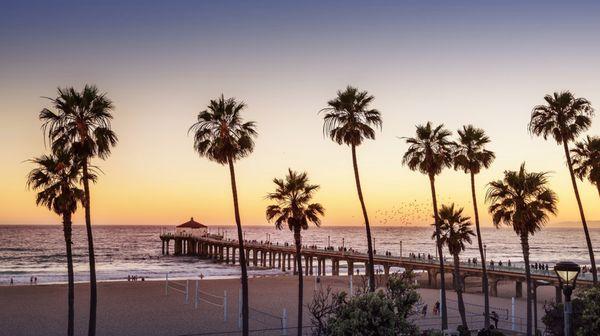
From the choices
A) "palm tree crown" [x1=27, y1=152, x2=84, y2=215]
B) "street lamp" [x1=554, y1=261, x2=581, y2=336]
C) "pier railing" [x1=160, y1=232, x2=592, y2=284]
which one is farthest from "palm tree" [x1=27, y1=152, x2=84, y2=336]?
"pier railing" [x1=160, y1=232, x2=592, y2=284]

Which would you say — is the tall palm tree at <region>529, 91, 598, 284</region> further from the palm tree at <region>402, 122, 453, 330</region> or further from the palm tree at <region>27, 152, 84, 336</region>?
the palm tree at <region>27, 152, 84, 336</region>

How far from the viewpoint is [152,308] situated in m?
44.8

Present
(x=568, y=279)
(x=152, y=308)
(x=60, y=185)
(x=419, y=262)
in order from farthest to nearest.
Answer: (x=419, y=262), (x=152, y=308), (x=60, y=185), (x=568, y=279)

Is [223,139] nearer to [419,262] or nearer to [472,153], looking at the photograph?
[472,153]

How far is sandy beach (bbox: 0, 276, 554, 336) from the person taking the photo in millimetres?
36438

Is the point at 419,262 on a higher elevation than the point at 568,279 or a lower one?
lower

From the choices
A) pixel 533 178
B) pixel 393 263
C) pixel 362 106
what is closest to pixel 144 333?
pixel 362 106

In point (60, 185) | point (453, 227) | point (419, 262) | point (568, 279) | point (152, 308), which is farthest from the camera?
point (419, 262)

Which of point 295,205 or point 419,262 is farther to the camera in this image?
point 419,262

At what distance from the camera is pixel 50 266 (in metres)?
108

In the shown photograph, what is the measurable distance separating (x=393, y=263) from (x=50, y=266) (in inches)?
2738

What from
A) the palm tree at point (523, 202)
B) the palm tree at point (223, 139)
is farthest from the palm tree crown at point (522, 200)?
the palm tree at point (223, 139)

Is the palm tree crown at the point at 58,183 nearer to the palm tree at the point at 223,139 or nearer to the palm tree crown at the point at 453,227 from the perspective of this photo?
the palm tree at the point at 223,139

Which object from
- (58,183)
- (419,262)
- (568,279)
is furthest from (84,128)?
(419,262)
